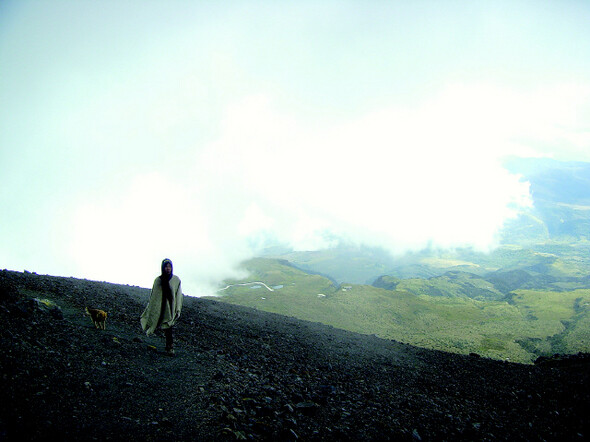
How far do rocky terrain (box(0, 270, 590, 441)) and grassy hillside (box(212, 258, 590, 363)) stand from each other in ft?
222

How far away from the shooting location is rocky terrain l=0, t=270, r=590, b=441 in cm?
834

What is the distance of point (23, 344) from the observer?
10.2 m

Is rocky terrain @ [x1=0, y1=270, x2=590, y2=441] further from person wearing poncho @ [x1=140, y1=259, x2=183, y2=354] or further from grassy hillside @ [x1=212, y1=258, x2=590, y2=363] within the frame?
grassy hillside @ [x1=212, y1=258, x2=590, y2=363]

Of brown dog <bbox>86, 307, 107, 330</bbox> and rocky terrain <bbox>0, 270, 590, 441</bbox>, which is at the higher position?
brown dog <bbox>86, 307, 107, 330</bbox>

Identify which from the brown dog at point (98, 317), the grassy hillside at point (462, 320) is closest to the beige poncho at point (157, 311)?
the brown dog at point (98, 317)

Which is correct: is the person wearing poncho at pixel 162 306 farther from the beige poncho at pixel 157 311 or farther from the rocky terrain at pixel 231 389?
the rocky terrain at pixel 231 389

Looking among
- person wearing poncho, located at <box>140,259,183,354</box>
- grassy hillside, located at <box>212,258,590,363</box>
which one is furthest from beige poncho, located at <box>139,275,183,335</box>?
grassy hillside, located at <box>212,258,590,363</box>

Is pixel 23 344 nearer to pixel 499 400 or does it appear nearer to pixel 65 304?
pixel 65 304

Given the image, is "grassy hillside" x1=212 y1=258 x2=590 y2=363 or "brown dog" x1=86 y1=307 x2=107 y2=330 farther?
"grassy hillside" x1=212 y1=258 x2=590 y2=363

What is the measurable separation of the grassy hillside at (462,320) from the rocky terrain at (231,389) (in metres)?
67.7

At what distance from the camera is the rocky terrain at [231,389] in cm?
834

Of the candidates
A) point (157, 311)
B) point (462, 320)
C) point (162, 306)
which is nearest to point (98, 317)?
point (157, 311)

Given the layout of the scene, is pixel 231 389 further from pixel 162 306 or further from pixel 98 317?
pixel 98 317

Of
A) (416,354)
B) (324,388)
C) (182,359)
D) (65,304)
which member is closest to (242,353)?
(182,359)
